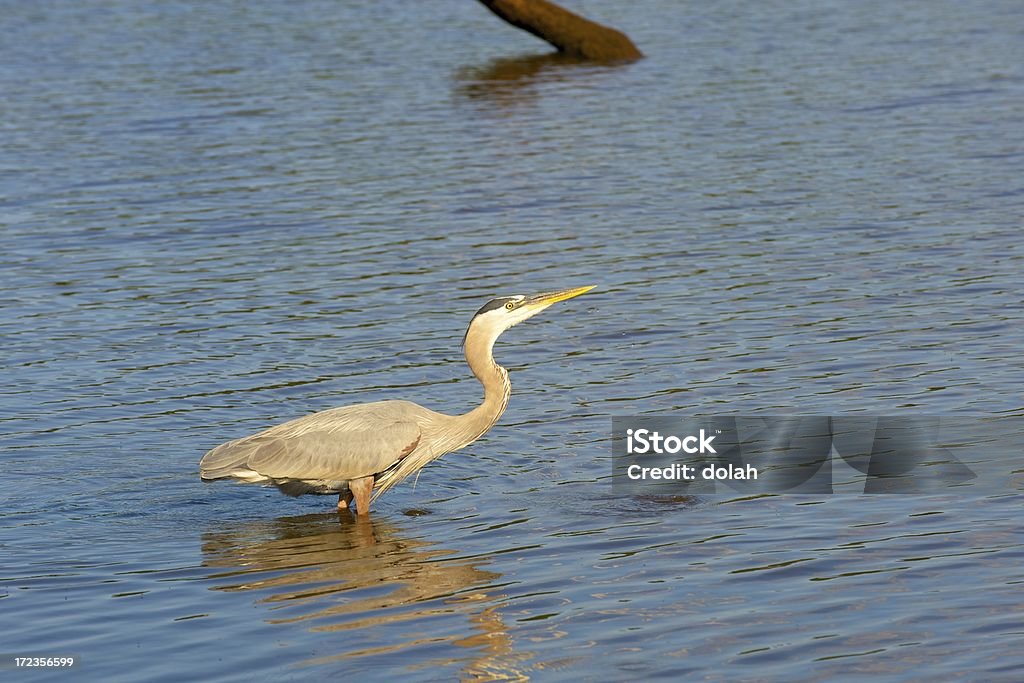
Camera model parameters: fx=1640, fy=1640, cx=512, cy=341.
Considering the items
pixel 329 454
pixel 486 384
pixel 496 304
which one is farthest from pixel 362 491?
pixel 496 304

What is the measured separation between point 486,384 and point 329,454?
3.60 feet

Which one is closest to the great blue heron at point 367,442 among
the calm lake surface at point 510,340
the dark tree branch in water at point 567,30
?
the calm lake surface at point 510,340

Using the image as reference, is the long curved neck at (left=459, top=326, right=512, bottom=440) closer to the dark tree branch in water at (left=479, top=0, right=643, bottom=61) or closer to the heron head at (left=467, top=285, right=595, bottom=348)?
the heron head at (left=467, top=285, right=595, bottom=348)

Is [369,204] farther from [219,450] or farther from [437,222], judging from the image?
[219,450]

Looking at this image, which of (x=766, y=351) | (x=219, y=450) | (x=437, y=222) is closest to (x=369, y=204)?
(x=437, y=222)

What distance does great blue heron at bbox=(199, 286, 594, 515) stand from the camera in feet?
33.0

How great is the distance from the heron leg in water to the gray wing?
0.28 ft

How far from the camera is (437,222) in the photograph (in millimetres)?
18188

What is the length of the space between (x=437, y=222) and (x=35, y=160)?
256 inches

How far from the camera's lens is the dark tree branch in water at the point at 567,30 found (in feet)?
96.8

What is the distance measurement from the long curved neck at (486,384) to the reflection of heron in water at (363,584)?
84cm

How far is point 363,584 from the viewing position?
8977 mm

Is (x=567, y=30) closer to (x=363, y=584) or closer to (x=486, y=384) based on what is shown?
(x=486, y=384)

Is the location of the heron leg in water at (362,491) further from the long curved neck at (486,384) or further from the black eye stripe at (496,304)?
the black eye stripe at (496,304)
